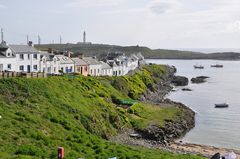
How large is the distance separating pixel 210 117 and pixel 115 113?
1066 inches

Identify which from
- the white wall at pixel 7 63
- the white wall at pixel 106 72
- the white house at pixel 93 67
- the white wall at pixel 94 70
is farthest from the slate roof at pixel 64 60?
the white wall at pixel 7 63

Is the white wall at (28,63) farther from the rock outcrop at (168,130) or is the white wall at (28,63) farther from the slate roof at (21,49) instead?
the rock outcrop at (168,130)

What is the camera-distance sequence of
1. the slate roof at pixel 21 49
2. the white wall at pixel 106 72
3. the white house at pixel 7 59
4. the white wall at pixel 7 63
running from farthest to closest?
the white wall at pixel 106 72 → the slate roof at pixel 21 49 → the white house at pixel 7 59 → the white wall at pixel 7 63

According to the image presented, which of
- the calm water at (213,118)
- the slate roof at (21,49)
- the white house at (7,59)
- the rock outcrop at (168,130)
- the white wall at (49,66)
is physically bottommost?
the calm water at (213,118)

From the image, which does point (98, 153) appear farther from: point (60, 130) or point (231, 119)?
point (231, 119)

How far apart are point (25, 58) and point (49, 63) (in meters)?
7.49

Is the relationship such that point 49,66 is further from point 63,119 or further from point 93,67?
point 63,119

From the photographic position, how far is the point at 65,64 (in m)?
75.2

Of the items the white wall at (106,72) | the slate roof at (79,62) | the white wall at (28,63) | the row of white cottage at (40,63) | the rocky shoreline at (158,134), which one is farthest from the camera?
the white wall at (106,72)

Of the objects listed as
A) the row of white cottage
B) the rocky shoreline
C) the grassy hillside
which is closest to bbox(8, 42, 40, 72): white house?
the row of white cottage

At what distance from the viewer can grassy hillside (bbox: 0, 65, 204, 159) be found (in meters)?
26.8

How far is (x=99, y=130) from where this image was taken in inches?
1668

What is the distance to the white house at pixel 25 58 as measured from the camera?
61219mm

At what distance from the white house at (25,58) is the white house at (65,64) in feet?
26.7
